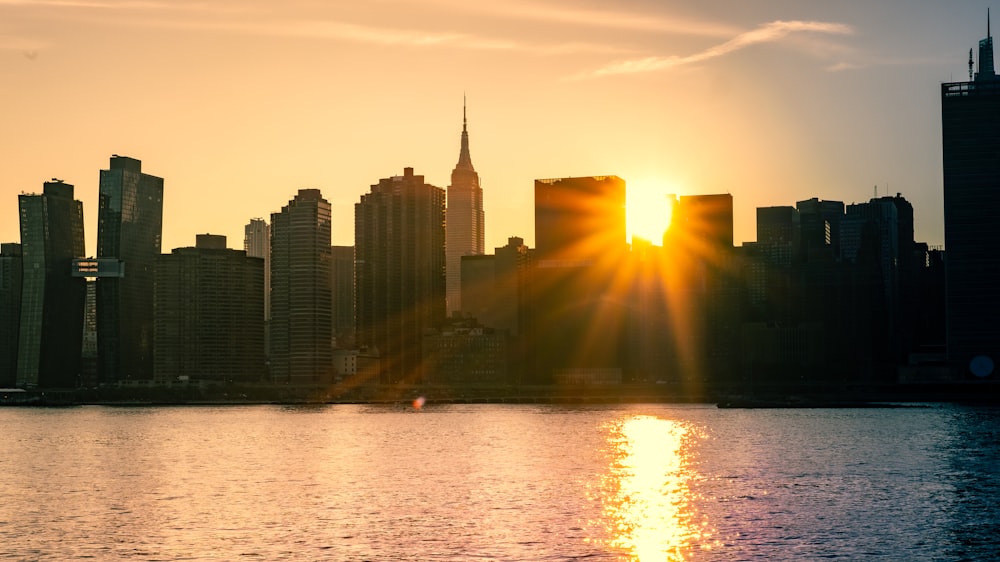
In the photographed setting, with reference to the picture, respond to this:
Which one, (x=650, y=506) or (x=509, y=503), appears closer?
(x=650, y=506)

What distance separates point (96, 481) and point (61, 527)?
38325 mm

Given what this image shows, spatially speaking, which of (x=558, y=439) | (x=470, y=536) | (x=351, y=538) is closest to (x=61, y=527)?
(x=351, y=538)

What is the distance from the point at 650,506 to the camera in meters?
101

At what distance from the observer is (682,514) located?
9519cm

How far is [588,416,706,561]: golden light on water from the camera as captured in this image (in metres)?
79.7

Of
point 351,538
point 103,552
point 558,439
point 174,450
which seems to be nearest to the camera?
point 103,552

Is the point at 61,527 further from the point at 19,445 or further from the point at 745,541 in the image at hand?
the point at 19,445

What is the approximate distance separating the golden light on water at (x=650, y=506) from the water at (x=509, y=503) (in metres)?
0.25

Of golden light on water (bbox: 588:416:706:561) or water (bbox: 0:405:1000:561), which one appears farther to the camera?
golden light on water (bbox: 588:416:706:561)

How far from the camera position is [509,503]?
10238 cm

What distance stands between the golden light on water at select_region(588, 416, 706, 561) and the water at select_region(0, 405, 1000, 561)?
0.83 feet

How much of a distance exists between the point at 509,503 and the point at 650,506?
40.2ft

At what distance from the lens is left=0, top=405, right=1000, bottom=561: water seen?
259 feet

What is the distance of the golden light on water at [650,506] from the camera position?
79.7m
